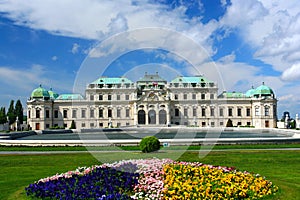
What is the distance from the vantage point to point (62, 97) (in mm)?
94312

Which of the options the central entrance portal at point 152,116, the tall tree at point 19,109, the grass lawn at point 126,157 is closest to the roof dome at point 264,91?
the central entrance portal at point 152,116

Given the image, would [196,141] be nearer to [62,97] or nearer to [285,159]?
[285,159]

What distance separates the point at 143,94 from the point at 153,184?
73754 mm

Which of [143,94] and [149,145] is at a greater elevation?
[143,94]

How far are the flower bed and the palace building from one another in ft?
237

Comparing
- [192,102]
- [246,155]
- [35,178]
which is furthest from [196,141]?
[192,102]

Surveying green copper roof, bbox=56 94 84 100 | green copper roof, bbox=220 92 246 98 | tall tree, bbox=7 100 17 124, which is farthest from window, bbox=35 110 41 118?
green copper roof, bbox=220 92 246 98

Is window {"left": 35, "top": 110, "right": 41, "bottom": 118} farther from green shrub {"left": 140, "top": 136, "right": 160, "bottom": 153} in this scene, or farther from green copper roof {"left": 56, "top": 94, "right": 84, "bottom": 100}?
green shrub {"left": 140, "top": 136, "right": 160, "bottom": 153}

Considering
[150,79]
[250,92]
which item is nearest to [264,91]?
[250,92]

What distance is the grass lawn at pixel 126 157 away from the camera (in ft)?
44.2

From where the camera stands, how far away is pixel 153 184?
11.3 metres

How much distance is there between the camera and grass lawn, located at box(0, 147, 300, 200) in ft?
44.2

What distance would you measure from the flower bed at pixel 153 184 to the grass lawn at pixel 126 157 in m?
1.11

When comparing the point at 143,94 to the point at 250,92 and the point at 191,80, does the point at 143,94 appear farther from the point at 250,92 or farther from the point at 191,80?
the point at 250,92
